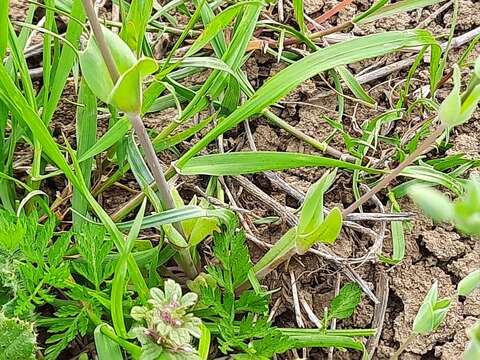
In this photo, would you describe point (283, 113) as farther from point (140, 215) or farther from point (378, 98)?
point (140, 215)

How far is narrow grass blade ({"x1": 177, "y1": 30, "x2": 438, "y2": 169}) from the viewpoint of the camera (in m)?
1.22

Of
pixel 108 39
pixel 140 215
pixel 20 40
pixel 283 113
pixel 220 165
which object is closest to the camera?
pixel 108 39

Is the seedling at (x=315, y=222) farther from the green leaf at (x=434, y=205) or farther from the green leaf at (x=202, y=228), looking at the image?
the green leaf at (x=434, y=205)

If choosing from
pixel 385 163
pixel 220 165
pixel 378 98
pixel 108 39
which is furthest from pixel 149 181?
pixel 378 98

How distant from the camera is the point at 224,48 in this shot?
4.66ft

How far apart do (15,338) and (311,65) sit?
65 centimetres

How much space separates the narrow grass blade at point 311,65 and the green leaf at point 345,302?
34 cm

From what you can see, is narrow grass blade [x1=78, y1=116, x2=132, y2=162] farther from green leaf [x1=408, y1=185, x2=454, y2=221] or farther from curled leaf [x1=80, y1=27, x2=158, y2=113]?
green leaf [x1=408, y1=185, x2=454, y2=221]

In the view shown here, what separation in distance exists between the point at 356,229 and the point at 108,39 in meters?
0.66

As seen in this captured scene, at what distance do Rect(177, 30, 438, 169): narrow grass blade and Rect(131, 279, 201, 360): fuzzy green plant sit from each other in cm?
29

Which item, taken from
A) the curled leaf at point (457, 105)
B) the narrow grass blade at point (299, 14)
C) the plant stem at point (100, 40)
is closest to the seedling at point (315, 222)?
the curled leaf at point (457, 105)

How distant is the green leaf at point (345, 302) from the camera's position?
1.21m

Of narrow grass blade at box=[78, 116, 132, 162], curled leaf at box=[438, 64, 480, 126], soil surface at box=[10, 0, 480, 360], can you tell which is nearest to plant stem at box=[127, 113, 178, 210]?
narrow grass blade at box=[78, 116, 132, 162]

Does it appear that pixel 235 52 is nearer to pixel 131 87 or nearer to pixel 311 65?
pixel 311 65
